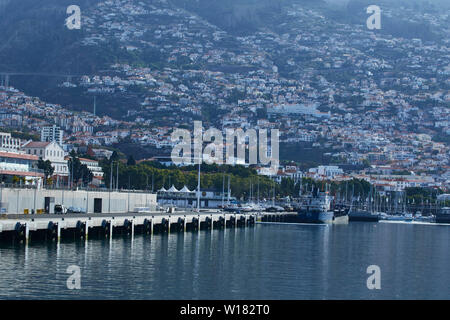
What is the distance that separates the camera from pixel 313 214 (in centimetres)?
11662

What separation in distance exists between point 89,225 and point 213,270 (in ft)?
48.9

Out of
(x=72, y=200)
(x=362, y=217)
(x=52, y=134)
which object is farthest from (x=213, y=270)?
(x=52, y=134)

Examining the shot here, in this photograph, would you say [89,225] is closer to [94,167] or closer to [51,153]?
[51,153]

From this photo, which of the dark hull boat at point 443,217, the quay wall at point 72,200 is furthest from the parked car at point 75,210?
the dark hull boat at point 443,217

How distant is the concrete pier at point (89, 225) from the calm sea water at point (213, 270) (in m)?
1.25

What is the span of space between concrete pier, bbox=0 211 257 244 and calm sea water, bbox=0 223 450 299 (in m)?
1.25

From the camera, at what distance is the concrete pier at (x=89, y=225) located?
49.7 m

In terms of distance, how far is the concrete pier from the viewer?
4969cm

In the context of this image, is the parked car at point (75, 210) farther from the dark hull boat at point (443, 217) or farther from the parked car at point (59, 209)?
the dark hull boat at point (443, 217)

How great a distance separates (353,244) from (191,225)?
57.4 ft

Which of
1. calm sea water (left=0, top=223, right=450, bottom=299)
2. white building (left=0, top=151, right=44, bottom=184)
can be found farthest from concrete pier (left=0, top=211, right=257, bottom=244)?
white building (left=0, top=151, right=44, bottom=184)
